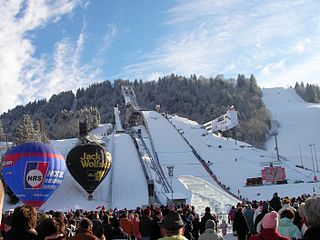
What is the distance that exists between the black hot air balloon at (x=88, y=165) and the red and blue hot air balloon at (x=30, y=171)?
10677 millimetres

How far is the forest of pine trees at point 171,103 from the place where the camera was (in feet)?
406

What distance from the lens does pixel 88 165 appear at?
34594mm

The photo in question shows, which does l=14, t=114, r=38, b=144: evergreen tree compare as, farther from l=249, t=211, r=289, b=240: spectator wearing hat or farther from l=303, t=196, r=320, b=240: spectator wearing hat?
l=303, t=196, r=320, b=240: spectator wearing hat

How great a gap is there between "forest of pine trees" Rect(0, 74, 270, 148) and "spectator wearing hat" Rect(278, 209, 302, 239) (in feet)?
340

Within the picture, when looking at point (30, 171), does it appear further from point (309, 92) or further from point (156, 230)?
point (309, 92)

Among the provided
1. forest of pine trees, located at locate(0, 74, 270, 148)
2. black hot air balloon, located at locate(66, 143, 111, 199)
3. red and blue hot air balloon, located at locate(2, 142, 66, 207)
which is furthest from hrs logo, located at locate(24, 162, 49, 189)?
forest of pine trees, located at locate(0, 74, 270, 148)

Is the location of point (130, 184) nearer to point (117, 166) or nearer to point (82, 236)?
point (117, 166)

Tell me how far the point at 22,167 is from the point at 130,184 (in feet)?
66.6

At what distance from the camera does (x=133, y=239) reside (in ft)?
42.5

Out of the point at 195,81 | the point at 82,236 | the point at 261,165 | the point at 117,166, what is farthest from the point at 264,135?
the point at 82,236

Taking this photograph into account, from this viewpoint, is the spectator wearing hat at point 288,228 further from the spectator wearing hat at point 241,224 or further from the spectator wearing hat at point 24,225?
the spectator wearing hat at point 241,224

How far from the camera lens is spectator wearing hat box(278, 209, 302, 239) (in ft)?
23.1

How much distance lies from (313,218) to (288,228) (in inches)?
137

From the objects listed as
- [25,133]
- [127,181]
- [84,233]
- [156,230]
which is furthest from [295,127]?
[84,233]
